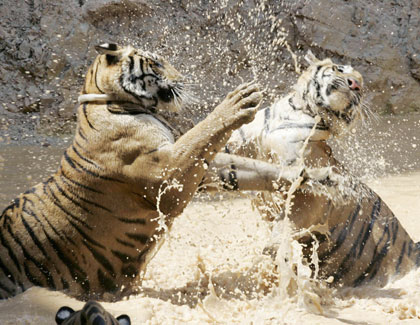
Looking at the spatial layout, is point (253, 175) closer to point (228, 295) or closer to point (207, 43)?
point (228, 295)

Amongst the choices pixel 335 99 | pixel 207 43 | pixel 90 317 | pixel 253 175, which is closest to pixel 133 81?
pixel 253 175

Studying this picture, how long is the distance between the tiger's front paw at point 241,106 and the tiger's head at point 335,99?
19.0 inches

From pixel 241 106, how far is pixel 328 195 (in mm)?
711

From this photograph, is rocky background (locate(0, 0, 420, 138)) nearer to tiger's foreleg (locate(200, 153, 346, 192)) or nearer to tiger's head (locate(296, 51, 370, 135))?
tiger's head (locate(296, 51, 370, 135))

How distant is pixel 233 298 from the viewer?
276 cm

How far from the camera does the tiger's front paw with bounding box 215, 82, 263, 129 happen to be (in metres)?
2.53

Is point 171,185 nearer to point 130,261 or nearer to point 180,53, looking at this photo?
point 130,261

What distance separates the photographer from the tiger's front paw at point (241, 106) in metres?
2.53

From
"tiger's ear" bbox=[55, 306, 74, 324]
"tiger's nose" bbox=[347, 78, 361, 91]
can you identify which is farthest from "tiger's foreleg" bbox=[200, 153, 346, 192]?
"tiger's ear" bbox=[55, 306, 74, 324]

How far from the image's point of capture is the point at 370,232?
315cm

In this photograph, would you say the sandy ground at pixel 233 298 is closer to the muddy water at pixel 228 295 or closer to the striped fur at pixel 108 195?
the muddy water at pixel 228 295

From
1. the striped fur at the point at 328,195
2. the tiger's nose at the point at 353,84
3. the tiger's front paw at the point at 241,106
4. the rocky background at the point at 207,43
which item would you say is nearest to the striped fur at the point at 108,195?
the tiger's front paw at the point at 241,106

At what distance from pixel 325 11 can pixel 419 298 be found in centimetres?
610

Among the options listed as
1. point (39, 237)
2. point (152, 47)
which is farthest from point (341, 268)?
point (152, 47)
